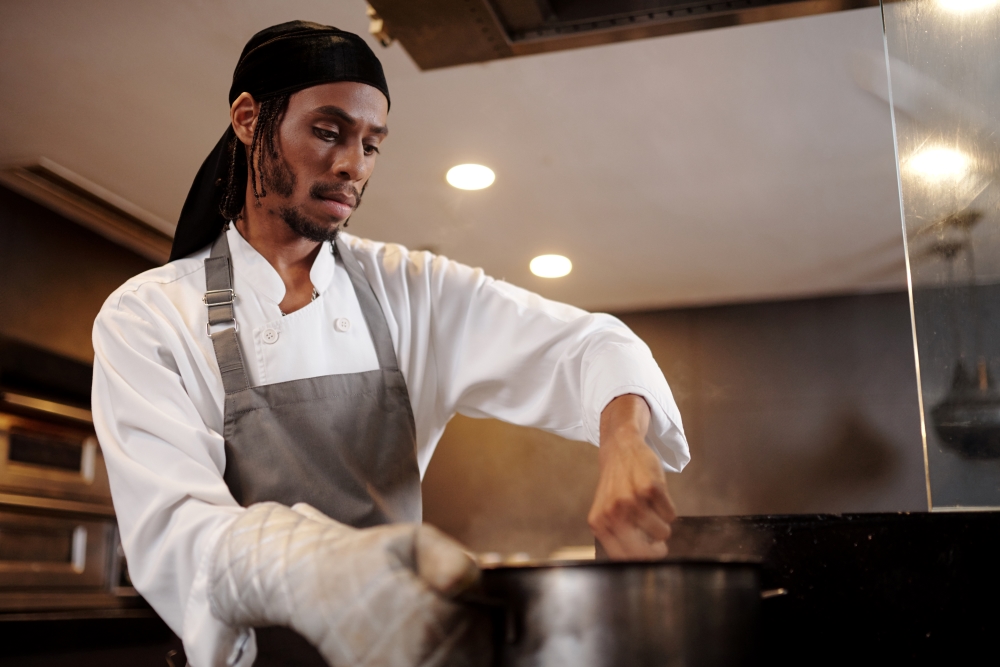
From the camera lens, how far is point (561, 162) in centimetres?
252

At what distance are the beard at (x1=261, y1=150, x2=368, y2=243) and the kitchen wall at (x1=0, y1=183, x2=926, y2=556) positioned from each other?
78.8 inches

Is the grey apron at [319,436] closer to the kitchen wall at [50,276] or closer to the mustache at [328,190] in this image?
the mustache at [328,190]

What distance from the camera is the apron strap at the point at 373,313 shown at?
1097mm

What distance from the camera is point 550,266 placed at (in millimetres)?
3088

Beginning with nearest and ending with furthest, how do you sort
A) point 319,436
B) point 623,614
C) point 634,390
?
point 623,614, point 634,390, point 319,436

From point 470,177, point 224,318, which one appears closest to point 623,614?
point 224,318

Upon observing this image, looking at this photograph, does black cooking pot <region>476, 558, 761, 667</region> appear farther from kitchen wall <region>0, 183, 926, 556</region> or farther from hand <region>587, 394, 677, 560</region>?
kitchen wall <region>0, 183, 926, 556</region>

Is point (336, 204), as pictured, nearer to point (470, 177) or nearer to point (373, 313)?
point (373, 313)

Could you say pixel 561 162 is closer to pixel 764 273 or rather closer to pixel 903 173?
pixel 764 273

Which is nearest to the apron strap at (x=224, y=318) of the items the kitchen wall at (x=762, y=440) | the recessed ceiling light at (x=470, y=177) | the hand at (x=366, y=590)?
the hand at (x=366, y=590)

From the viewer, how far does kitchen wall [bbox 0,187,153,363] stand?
2.58m

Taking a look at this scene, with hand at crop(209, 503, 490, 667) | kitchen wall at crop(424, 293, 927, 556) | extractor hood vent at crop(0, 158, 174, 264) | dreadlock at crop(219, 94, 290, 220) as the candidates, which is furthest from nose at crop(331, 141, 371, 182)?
kitchen wall at crop(424, 293, 927, 556)

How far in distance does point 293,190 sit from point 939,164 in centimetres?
79

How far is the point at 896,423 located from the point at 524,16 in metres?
2.73
